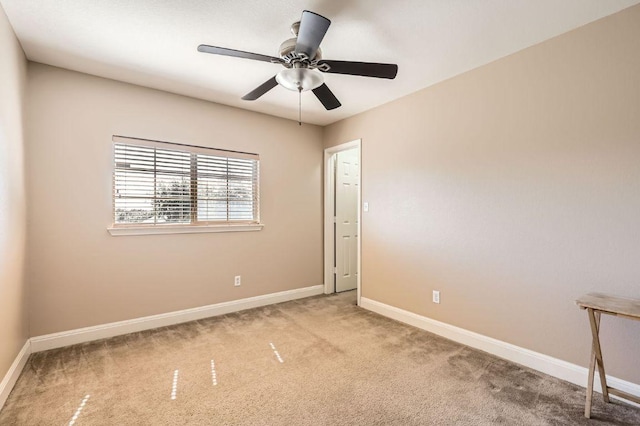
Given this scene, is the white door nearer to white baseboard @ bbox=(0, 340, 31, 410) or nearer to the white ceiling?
the white ceiling

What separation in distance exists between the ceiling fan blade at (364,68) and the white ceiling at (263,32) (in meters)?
0.32

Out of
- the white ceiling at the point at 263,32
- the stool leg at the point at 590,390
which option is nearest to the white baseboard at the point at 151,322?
the white ceiling at the point at 263,32

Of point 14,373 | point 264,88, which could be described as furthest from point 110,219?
point 264,88

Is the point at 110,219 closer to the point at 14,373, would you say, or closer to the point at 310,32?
the point at 14,373

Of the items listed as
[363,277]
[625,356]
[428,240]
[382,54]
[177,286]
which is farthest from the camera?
[363,277]

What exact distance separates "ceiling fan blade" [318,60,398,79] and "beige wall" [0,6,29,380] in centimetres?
211

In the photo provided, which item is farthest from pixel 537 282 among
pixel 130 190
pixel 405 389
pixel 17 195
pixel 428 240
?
pixel 17 195

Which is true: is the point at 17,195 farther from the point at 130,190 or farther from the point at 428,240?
the point at 428,240

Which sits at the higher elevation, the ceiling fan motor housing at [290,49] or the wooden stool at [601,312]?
the ceiling fan motor housing at [290,49]

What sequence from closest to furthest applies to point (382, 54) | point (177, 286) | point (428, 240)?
point (382, 54)
point (428, 240)
point (177, 286)

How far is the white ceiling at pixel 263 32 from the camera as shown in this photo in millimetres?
1943

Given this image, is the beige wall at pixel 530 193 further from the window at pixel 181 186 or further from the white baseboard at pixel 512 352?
the window at pixel 181 186

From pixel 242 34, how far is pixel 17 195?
2069mm

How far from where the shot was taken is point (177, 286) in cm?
339
